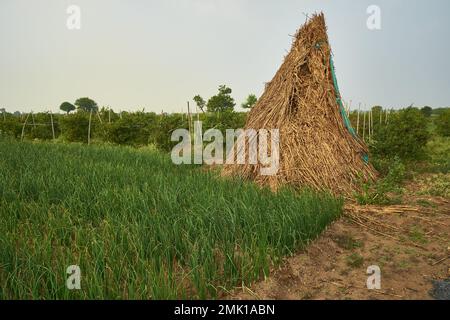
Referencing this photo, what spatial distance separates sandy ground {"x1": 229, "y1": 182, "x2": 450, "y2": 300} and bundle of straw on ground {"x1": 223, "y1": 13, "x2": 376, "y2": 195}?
1.25 metres

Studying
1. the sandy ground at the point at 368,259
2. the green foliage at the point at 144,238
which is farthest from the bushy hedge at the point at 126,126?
the sandy ground at the point at 368,259

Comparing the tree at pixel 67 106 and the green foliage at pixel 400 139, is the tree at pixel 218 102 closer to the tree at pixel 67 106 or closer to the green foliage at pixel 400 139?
the green foliage at pixel 400 139

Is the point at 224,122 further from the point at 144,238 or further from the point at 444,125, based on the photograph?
the point at 444,125

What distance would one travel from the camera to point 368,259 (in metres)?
3.18

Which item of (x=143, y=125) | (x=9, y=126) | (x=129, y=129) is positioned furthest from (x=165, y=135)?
(x=9, y=126)


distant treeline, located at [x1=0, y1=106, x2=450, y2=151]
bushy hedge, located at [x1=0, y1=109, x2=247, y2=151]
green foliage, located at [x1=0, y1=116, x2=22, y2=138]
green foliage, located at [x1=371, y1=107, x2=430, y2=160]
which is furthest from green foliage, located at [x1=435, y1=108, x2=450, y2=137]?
green foliage, located at [x1=0, y1=116, x2=22, y2=138]

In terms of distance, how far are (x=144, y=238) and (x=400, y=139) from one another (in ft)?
27.1

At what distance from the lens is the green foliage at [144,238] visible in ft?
7.99

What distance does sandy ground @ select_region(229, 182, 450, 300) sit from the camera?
2.62m

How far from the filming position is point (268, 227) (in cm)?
327

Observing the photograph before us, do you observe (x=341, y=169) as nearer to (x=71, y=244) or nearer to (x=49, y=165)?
(x=71, y=244)
